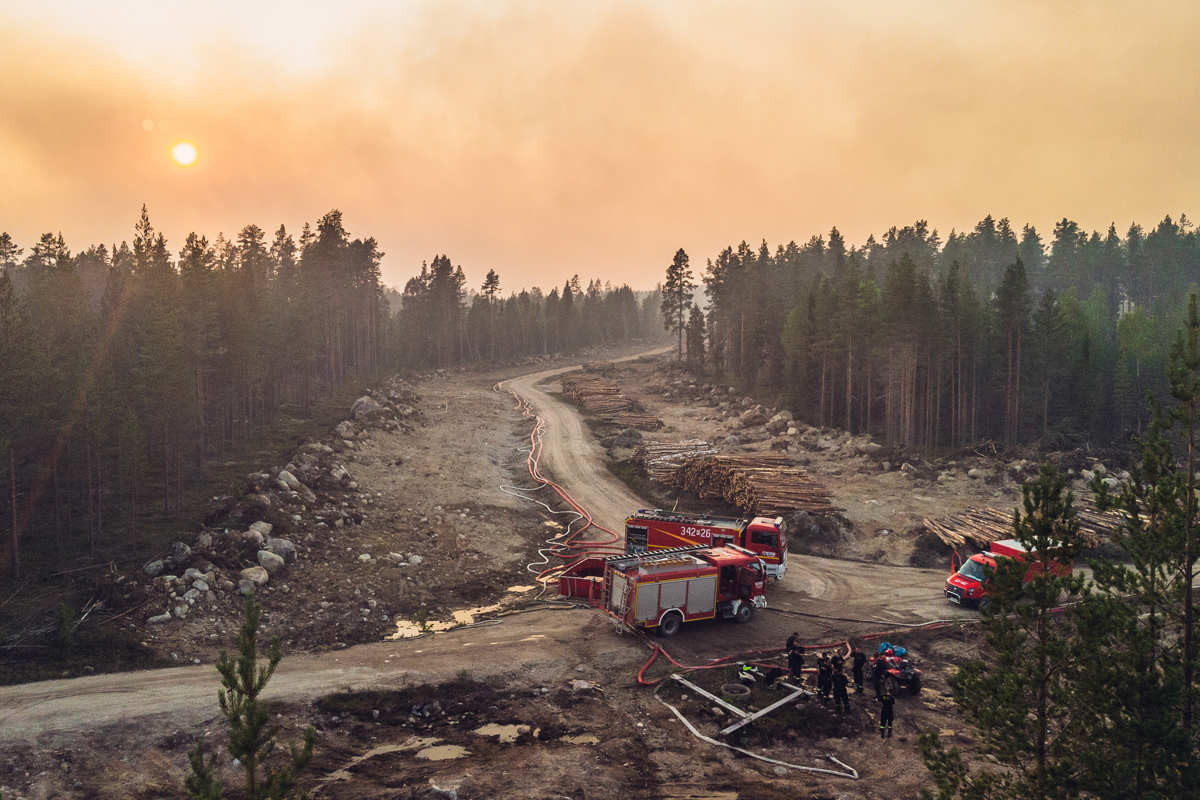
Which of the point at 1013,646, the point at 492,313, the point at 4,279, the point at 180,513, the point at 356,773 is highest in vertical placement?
the point at 492,313

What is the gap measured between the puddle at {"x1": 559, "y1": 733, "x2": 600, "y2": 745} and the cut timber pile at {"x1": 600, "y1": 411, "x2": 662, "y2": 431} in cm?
4715

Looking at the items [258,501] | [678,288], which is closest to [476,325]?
[678,288]

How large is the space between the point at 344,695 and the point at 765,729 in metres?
11.9

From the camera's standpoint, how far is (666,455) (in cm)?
4950

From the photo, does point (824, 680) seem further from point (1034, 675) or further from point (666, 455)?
point (666, 455)

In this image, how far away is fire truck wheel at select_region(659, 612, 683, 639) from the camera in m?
23.3

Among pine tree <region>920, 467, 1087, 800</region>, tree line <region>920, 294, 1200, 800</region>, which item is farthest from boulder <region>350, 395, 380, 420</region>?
tree line <region>920, 294, 1200, 800</region>

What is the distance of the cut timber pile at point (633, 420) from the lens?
Answer: 64375 millimetres

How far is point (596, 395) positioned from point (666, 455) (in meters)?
Result: 30.0

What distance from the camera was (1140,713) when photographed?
956 cm

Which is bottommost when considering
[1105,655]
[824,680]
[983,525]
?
[824,680]

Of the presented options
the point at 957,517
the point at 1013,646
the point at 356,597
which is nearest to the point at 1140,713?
the point at 1013,646

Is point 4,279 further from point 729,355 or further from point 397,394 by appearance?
point 729,355

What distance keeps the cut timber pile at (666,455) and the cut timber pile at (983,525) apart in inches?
587
